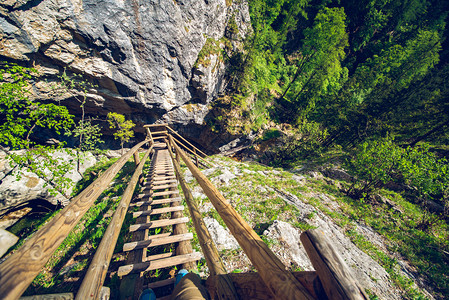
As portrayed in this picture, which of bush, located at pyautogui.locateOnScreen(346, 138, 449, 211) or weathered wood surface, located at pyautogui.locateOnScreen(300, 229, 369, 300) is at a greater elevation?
weathered wood surface, located at pyautogui.locateOnScreen(300, 229, 369, 300)

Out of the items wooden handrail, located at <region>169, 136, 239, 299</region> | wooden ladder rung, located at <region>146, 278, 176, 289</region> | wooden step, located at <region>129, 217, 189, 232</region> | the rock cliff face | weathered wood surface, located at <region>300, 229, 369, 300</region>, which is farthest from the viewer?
the rock cliff face

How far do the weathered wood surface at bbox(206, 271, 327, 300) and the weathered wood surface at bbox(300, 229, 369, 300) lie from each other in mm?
76

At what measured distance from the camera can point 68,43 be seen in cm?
818

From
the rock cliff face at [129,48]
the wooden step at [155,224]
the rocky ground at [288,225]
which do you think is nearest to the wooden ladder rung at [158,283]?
the wooden step at [155,224]

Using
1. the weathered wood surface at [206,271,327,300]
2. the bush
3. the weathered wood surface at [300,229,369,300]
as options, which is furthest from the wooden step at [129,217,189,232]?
the bush

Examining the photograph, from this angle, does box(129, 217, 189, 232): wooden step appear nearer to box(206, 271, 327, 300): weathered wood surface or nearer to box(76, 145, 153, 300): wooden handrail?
box(76, 145, 153, 300): wooden handrail

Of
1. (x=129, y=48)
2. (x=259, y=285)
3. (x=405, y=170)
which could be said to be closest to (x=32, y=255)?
(x=259, y=285)

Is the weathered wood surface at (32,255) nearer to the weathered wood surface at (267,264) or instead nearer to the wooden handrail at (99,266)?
the wooden handrail at (99,266)

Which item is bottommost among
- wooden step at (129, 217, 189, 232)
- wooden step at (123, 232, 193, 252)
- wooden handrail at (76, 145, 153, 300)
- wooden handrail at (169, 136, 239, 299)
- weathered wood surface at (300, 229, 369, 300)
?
wooden step at (123, 232, 193, 252)

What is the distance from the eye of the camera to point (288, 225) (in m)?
4.61

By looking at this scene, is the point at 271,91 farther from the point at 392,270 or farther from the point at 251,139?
the point at 392,270

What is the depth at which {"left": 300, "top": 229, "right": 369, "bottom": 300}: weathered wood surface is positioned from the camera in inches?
32.0

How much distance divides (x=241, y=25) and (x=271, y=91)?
30.8ft

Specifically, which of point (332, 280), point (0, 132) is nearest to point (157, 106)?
point (0, 132)
